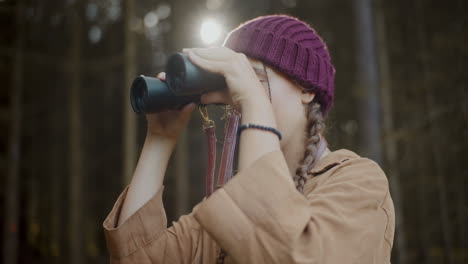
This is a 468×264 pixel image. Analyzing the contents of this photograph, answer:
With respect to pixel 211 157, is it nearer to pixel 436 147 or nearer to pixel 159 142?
pixel 159 142

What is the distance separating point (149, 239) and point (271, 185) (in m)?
0.55

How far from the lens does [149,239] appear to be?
1.29 m

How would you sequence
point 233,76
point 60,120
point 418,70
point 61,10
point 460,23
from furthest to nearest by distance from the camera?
point 60,120 → point 61,10 → point 418,70 → point 460,23 → point 233,76

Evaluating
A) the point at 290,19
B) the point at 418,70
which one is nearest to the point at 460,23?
the point at 418,70

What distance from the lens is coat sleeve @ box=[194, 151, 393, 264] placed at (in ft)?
2.83

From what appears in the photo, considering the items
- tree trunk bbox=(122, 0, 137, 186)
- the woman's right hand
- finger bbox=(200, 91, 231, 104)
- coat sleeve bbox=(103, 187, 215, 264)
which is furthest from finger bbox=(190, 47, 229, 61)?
tree trunk bbox=(122, 0, 137, 186)

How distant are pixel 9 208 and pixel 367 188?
27.4ft

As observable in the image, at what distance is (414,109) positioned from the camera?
743 centimetres

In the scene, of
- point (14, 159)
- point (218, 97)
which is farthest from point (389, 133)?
point (14, 159)

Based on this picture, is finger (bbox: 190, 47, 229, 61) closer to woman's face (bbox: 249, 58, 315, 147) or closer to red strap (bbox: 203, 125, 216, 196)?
woman's face (bbox: 249, 58, 315, 147)

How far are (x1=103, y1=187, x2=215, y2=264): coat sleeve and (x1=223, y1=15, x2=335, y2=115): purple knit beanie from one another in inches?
20.8

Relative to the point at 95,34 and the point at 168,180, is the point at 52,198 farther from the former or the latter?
the point at 95,34

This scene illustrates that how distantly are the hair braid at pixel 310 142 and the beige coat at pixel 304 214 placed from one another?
2 centimetres

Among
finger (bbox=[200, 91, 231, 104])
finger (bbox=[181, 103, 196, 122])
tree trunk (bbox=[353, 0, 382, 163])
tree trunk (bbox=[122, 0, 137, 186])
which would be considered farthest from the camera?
tree trunk (bbox=[122, 0, 137, 186])
